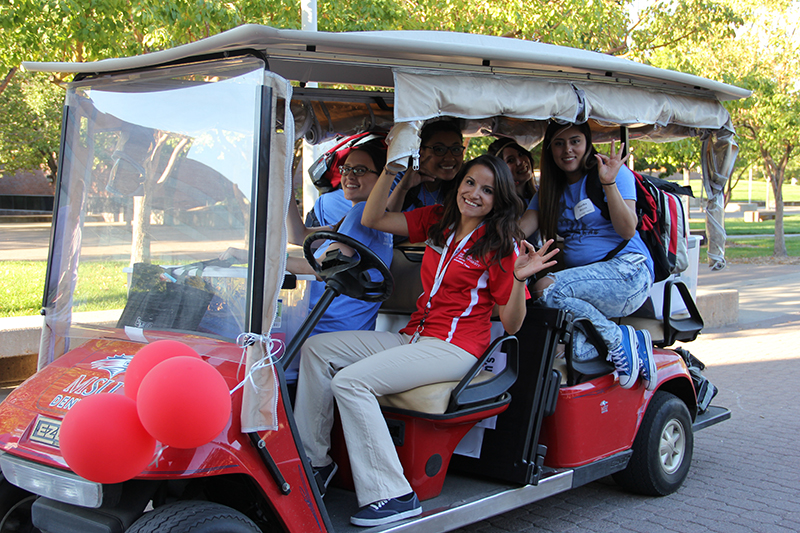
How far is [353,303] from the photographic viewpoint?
11.0 feet

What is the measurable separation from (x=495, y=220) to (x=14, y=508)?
223 centimetres

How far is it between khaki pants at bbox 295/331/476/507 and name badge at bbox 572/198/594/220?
112 cm

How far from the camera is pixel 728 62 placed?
14.0 meters

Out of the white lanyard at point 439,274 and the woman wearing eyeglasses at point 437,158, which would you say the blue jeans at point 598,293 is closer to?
the white lanyard at point 439,274

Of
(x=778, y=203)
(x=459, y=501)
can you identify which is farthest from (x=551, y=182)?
(x=778, y=203)

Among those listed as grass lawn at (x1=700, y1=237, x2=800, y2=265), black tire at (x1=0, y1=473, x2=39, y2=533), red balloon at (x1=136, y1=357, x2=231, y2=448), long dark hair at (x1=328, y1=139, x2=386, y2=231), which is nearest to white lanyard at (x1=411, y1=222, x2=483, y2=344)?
long dark hair at (x1=328, y1=139, x2=386, y2=231)

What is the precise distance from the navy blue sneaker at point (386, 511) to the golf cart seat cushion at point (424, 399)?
334mm

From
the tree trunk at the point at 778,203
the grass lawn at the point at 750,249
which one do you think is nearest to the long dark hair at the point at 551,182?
the grass lawn at the point at 750,249

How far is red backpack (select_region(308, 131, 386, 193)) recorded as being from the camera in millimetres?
4090

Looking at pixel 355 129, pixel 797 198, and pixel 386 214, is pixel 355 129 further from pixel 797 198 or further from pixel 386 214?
pixel 797 198

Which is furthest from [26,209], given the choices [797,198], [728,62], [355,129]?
[797,198]

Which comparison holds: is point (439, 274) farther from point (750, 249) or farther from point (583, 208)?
point (750, 249)

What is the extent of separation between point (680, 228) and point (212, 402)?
2.91 metres

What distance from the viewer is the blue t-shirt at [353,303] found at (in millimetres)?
3305
